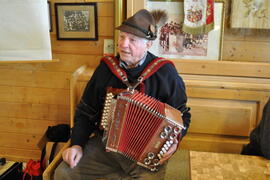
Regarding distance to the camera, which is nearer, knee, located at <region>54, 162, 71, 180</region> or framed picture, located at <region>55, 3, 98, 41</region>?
knee, located at <region>54, 162, 71, 180</region>

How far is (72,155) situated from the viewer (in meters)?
1.32

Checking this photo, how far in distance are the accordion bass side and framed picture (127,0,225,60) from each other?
2.11 ft

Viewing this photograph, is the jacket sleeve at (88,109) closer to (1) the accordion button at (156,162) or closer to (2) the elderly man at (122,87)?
(2) the elderly man at (122,87)

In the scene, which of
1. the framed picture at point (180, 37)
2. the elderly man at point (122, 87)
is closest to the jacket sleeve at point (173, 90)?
the elderly man at point (122, 87)

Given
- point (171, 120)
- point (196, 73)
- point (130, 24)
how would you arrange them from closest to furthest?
point (171, 120), point (130, 24), point (196, 73)

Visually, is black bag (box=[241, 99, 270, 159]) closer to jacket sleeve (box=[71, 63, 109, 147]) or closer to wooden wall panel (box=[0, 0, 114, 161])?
jacket sleeve (box=[71, 63, 109, 147])

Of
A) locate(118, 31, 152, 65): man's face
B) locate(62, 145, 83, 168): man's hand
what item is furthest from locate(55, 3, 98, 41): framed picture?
locate(62, 145, 83, 168): man's hand

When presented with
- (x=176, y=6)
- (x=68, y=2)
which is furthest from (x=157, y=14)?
(x=68, y=2)

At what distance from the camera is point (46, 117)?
2.07 metres

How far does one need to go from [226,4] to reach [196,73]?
0.45m

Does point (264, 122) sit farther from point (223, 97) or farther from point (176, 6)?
point (176, 6)

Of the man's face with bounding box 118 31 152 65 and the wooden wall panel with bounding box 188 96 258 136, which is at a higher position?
the man's face with bounding box 118 31 152 65

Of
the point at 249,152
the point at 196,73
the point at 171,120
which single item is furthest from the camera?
the point at 196,73

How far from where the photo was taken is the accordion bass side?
43.8 inches
